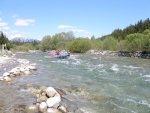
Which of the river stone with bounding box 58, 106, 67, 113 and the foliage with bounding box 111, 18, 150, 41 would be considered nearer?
the river stone with bounding box 58, 106, 67, 113

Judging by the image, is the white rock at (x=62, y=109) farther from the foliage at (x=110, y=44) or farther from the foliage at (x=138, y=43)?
the foliage at (x=110, y=44)

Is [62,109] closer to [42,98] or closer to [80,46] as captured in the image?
[42,98]

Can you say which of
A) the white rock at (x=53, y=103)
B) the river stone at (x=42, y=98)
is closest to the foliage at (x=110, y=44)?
the river stone at (x=42, y=98)

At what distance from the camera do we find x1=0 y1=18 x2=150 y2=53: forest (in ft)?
251

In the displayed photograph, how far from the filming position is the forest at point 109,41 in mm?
76500

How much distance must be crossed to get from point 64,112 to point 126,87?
879cm

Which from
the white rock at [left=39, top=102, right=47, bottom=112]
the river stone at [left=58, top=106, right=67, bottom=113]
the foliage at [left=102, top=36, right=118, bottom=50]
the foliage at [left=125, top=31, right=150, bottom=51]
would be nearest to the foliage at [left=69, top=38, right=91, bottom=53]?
the foliage at [left=102, top=36, right=118, bottom=50]

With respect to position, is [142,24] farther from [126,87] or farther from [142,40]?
[126,87]

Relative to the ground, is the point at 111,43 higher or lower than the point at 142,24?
lower

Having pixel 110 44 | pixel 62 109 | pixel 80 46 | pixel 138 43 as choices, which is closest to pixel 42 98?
pixel 62 109

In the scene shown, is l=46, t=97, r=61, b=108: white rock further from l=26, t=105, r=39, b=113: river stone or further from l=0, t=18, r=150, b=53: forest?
l=0, t=18, r=150, b=53: forest

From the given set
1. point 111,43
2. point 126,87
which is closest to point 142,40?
point 111,43

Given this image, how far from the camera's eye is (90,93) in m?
16.1

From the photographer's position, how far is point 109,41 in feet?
329
